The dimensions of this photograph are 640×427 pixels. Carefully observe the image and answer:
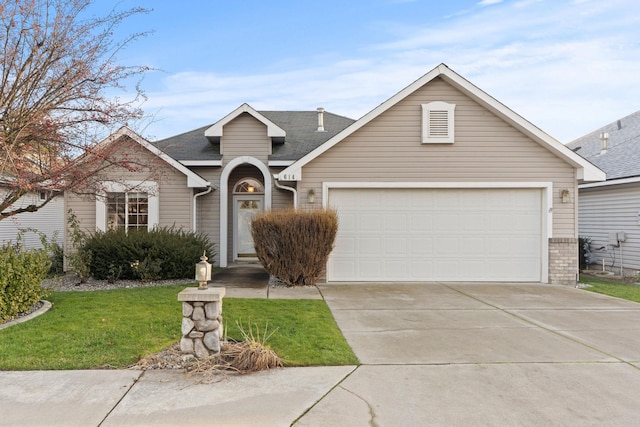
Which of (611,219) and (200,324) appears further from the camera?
(611,219)

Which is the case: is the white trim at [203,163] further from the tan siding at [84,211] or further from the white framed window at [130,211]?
the tan siding at [84,211]

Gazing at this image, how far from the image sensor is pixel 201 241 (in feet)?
38.3

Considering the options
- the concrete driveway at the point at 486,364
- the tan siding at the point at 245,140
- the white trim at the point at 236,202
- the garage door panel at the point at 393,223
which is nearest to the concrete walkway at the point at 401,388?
the concrete driveway at the point at 486,364

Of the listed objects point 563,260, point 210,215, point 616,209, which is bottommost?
point 563,260

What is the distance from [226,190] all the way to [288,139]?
308 cm

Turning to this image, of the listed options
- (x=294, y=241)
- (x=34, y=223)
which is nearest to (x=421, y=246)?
(x=294, y=241)

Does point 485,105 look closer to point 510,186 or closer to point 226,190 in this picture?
point 510,186

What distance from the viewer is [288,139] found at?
15.2 m

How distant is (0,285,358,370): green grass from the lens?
4.87 m

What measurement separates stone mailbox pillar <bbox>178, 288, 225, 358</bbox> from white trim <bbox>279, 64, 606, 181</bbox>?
6.04 metres

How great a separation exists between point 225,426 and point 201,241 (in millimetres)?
8647

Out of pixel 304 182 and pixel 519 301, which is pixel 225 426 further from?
pixel 304 182

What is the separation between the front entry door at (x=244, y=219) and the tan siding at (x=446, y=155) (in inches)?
183

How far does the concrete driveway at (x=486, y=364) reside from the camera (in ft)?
12.1
